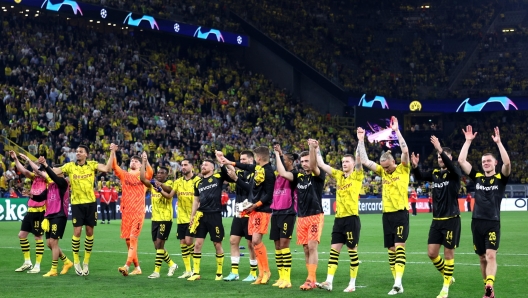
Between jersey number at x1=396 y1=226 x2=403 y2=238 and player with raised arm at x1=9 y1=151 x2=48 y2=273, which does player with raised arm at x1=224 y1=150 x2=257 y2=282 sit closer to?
jersey number at x1=396 y1=226 x2=403 y2=238

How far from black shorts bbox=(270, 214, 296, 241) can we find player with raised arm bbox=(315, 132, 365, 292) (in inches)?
33.4

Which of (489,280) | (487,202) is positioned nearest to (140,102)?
(487,202)

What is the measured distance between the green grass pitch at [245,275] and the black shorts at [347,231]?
86 cm

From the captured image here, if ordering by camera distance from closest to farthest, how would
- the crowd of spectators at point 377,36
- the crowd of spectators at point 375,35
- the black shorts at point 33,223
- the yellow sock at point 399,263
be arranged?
1. the yellow sock at point 399,263
2. the black shorts at point 33,223
3. the crowd of spectators at point 375,35
4. the crowd of spectators at point 377,36

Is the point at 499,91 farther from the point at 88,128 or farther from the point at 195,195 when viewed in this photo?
the point at 195,195

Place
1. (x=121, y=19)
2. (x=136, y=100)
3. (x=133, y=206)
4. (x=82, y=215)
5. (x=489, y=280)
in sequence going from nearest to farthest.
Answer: (x=489, y=280)
(x=82, y=215)
(x=133, y=206)
(x=136, y=100)
(x=121, y=19)

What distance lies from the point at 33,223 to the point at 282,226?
21.5 ft

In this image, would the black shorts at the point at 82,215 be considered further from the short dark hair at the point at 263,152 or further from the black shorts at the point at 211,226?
the short dark hair at the point at 263,152

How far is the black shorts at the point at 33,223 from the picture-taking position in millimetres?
18297

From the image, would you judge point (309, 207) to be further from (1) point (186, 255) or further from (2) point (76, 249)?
(2) point (76, 249)

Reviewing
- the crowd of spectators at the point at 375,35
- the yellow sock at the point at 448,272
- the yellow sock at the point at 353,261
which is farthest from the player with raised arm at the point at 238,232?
the crowd of spectators at the point at 375,35

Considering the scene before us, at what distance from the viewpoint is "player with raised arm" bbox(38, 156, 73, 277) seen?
56.7 feet

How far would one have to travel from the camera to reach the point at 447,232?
536 inches

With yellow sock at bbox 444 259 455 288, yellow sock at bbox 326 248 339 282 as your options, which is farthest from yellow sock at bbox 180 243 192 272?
yellow sock at bbox 444 259 455 288
